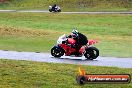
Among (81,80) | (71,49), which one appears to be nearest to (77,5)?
(71,49)

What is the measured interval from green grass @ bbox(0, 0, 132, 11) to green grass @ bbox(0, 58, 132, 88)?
53.1 m

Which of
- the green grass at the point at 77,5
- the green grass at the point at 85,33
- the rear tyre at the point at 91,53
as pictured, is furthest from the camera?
the green grass at the point at 77,5

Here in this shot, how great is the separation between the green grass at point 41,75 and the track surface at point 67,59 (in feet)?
8.22

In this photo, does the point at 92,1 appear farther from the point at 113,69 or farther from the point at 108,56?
the point at 113,69

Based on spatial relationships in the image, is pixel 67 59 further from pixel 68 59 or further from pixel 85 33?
pixel 85 33

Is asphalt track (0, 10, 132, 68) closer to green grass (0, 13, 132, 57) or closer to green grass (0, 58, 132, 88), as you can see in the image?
green grass (0, 13, 132, 57)

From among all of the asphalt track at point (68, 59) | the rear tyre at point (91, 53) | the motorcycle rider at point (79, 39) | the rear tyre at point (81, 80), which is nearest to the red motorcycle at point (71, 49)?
the rear tyre at point (91, 53)

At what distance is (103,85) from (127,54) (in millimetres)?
9776

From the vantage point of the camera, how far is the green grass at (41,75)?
1399 cm

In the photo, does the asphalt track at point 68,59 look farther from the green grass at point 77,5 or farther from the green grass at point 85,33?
the green grass at point 77,5

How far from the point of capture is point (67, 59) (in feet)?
71.1

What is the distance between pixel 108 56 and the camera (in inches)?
896

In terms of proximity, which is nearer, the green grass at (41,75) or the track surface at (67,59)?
the green grass at (41,75)

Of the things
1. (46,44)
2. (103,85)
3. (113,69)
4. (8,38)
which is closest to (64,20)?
(8,38)
